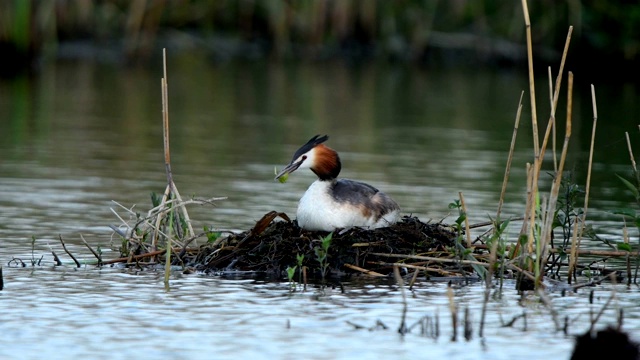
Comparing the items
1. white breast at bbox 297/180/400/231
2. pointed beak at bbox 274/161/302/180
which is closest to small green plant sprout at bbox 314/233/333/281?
white breast at bbox 297/180/400/231

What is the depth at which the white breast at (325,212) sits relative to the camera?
9.43 meters

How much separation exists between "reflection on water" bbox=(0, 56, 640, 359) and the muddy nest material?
342 mm

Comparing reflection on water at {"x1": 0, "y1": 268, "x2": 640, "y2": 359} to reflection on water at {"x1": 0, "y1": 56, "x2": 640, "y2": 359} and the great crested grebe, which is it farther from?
the great crested grebe

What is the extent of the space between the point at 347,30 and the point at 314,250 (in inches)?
1002

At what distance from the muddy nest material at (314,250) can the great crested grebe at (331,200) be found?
10 cm

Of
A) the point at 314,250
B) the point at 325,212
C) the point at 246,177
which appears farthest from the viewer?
the point at 246,177

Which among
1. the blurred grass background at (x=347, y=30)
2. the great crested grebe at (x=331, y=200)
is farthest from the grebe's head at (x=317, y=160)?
the blurred grass background at (x=347, y=30)

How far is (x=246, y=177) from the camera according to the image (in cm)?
1529

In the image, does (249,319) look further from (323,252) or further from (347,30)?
(347,30)

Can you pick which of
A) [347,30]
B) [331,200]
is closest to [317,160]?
[331,200]

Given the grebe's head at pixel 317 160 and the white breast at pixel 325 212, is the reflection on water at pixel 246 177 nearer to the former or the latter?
the white breast at pixel 325 212

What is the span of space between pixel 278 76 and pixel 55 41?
5542 mm

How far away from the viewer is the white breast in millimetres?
9430

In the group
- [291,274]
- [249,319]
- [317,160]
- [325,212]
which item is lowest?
[249,319]
